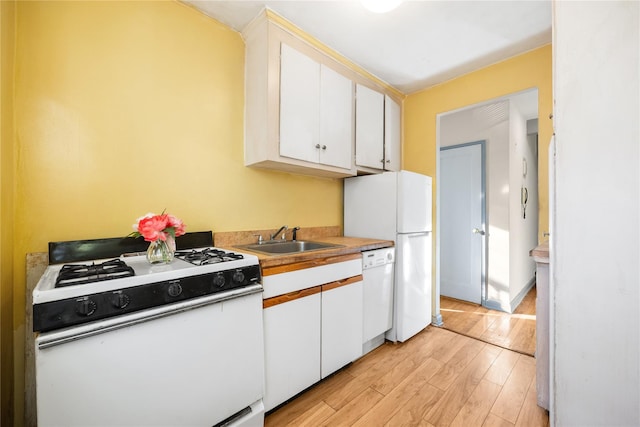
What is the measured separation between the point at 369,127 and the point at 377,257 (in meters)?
1.24

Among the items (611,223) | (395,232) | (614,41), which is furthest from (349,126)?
(611,223)

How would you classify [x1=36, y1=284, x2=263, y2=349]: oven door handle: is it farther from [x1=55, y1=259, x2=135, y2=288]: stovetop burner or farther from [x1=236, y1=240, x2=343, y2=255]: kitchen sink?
[x1=236, y1=240, x2=343, y2=255]: kitchen sink

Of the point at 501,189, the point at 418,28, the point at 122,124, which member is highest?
the point at 418,28

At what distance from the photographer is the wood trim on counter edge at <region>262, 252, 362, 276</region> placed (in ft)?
4.59

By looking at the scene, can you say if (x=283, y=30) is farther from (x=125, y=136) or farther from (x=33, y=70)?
(x=33, y=70)

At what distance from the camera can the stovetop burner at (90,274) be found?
35.9 inches

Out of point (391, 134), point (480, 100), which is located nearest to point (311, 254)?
point (391, 134)

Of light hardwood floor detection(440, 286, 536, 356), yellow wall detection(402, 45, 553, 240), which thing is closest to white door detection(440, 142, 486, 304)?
light hardwood floor detection(440, 286, 536, 356)

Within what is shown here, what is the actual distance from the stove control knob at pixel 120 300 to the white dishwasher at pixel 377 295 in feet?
4.78

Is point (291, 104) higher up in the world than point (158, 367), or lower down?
higher up

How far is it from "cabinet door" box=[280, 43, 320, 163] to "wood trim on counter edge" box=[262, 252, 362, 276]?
76 centimetres

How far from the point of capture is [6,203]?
43.7 inches

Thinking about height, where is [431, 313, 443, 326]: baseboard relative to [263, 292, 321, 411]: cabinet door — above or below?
below

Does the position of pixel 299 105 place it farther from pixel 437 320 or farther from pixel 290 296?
pixel 437 320
